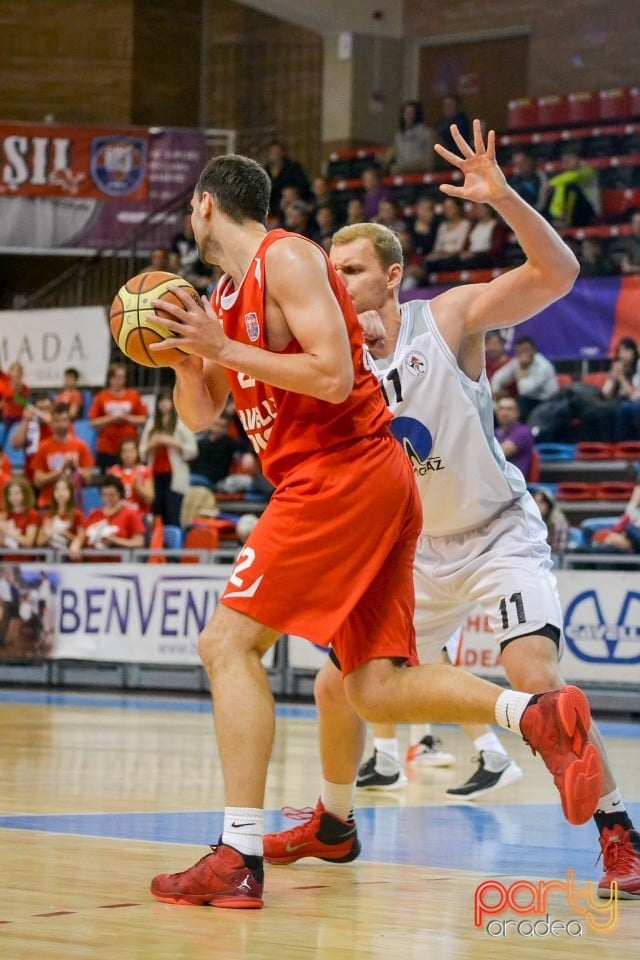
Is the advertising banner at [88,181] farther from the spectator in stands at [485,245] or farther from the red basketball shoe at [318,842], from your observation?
the red basketball shoe at [318,842]

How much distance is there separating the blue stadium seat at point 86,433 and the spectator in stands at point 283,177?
4.56 m

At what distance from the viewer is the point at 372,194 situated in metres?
19.4

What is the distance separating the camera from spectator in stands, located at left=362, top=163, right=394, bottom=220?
19.3 metres

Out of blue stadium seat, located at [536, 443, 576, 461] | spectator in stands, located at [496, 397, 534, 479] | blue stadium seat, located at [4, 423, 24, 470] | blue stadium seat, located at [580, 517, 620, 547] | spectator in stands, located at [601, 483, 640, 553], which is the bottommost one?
blue stadium seat, located at [4, 423, 24, 470]

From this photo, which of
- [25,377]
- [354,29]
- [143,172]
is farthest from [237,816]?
[354,29]

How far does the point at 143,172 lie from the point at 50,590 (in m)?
8.22

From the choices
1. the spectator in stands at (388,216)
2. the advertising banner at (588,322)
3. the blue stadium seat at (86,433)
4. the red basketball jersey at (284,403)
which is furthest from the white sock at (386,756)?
the spectator in stands at (388,216)

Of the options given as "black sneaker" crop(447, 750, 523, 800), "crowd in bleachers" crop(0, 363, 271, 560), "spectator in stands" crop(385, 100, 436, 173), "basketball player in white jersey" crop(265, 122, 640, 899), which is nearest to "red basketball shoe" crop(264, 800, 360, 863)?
"basketball player in white jersey" crop(265, 122, 640, 899)

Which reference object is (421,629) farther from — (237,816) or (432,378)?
(237,816)

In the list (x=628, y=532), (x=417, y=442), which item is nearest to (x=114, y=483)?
(x=628, y=532)

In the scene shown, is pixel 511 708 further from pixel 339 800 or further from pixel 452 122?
pixel 452 122

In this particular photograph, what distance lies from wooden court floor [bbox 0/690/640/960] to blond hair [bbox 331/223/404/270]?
200 cm

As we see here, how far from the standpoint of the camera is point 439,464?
527 centimetres

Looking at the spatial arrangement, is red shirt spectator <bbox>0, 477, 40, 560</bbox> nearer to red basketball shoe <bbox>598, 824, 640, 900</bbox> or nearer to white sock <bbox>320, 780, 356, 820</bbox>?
white sock <bbox>320, 780, 356, 820</bbox>
